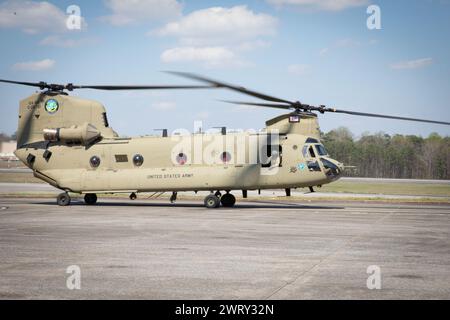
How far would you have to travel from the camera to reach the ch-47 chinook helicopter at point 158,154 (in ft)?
80.5

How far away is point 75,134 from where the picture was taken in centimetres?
2655

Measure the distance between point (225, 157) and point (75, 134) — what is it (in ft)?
25.5

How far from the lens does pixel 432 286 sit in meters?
8.44

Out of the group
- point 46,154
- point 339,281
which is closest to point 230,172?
point 46,154

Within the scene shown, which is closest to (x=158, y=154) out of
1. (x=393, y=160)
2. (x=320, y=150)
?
(x=320, y=150)

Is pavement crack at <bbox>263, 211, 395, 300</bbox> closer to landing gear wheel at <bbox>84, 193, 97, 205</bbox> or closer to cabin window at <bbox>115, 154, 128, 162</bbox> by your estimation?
cabin window at <bbox>115, 154, 128, 162</bbox>

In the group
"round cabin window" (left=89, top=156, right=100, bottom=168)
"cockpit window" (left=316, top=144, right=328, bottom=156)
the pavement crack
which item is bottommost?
the pavement crack

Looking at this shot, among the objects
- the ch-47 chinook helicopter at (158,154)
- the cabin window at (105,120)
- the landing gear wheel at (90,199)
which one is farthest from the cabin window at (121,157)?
the landing gear wheel at (90,199)

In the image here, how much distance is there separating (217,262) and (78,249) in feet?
11.8

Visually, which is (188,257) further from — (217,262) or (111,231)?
(111,231)

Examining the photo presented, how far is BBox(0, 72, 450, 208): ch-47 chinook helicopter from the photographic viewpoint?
966 inches

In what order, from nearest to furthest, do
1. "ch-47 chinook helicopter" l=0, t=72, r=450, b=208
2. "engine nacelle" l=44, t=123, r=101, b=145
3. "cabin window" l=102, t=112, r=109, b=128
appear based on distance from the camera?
"ch-47 chinook helicopter" l=0, t=72, r=450, b=208, "engine nacelle" l=44, t=123, r=101, b=145, "cabin window" l=102, t=112, r=109, b=128

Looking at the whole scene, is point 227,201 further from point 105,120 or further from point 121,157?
point 105,120

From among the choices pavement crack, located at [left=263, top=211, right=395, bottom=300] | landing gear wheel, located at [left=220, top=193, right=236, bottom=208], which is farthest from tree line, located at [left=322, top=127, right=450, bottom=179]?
pavement crack, located at [left=263, top=211, right=395, bottom=300]
